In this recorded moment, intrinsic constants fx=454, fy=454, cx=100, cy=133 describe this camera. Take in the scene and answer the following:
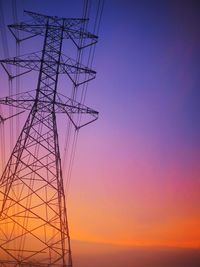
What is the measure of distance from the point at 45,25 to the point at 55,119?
5893 millimetres

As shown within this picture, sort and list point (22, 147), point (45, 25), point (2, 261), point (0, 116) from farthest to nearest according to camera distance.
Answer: point (45, 25), point (0, 116), point (22, 147), point (2, 261)

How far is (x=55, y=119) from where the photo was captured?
23469 mm

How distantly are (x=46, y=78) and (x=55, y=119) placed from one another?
2.44 meters

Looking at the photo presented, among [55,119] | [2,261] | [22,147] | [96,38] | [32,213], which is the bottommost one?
[2,261]

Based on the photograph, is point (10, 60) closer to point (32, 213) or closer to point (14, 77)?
point (14, 77)

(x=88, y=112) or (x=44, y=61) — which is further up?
(x=44, y=61)

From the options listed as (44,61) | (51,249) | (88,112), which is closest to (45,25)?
(44,61)

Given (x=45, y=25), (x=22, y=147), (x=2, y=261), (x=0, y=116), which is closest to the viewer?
(x=2, y=261)

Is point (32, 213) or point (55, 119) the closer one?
point (32, 213)

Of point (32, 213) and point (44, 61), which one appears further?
point (44, 61)

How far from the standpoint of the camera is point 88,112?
24703 mm

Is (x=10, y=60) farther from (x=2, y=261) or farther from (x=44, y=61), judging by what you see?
(x=2, y=261)

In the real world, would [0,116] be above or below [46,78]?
below

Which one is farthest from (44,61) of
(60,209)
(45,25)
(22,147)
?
(60,209)
